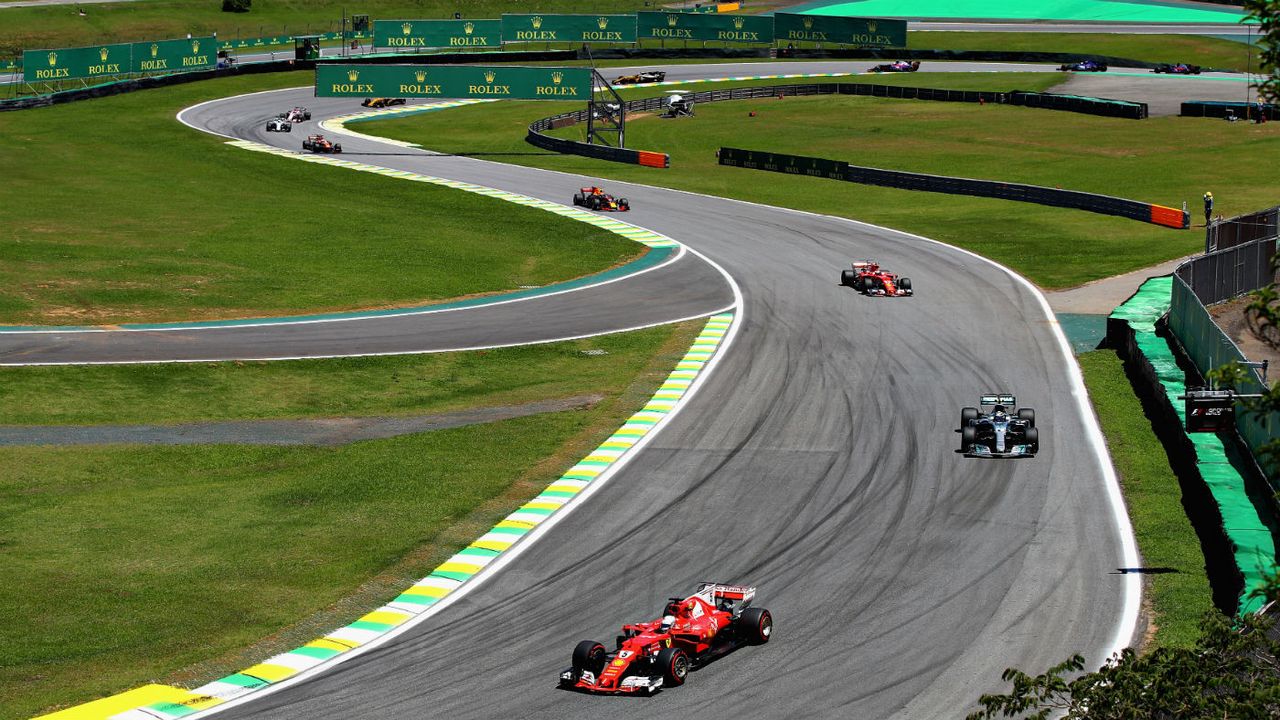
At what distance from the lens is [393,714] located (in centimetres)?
1881

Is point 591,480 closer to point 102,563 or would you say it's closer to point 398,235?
point 102,563

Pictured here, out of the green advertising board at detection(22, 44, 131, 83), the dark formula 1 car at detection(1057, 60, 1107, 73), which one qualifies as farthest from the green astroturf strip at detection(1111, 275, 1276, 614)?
the dark formula 1 car at detection(1057, 60, 1107, 73)

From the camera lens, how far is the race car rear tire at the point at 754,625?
821 inches

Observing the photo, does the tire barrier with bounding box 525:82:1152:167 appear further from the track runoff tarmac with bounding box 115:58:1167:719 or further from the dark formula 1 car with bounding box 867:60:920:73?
the track runoff tarmac with bounding box 115:58:1167:719

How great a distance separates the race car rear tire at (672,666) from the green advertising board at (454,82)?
68627 mm

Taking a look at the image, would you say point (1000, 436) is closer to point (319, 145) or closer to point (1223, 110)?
point (319, 145)

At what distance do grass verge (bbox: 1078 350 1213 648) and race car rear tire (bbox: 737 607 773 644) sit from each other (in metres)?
5.74

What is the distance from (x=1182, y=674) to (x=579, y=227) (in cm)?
5270

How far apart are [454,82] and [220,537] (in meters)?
64.1

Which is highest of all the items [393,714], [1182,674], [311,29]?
[311,29]

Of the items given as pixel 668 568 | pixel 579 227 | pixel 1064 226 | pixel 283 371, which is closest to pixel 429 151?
pixel 579 227

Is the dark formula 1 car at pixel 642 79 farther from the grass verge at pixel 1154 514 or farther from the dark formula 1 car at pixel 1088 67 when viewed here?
the grass verge at pixel 1154 514

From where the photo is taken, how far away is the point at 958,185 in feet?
238

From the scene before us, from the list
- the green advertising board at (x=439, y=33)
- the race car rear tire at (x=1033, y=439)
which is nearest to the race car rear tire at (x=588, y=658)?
the race car rear tire at (x=1033, y=439)
